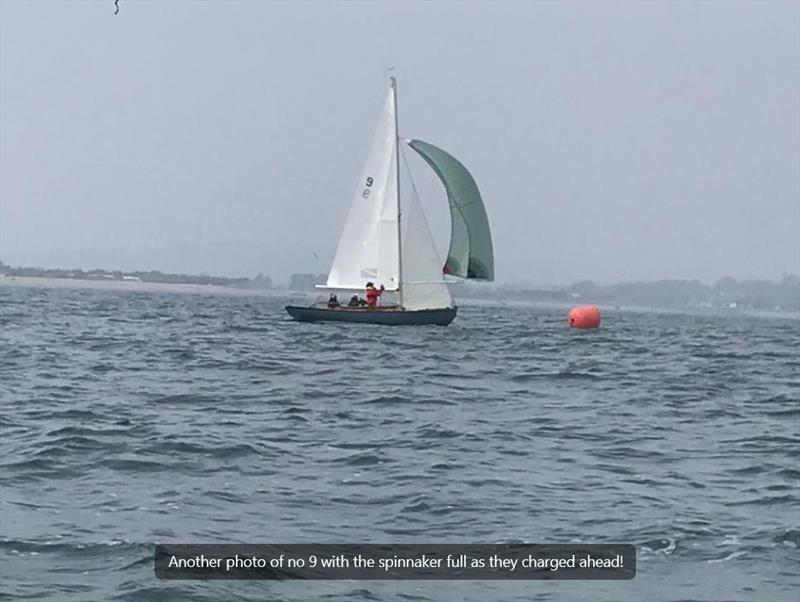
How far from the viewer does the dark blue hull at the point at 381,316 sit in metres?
47.5

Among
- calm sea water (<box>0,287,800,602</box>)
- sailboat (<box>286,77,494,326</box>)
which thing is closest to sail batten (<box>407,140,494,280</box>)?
sailboat (<box>286,77,494,326</box>)

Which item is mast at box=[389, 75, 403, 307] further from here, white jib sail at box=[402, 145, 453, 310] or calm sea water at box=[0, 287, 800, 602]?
calm sea water at box=[0, 287, 800, 602]

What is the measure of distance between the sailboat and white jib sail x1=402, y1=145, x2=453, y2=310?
0.04 metres

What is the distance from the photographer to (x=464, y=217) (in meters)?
52.4

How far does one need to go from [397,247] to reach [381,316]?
376 cm

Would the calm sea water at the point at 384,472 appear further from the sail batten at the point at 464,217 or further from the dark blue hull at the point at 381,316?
the sail batten at the point at 464,217

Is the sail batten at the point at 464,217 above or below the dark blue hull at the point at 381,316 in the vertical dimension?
above

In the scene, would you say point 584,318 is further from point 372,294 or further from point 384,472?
point 384,472

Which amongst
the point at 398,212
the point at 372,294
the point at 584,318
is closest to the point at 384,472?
the point at 372,294

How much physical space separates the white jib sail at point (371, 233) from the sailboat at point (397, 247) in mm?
42

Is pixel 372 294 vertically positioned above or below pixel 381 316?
above

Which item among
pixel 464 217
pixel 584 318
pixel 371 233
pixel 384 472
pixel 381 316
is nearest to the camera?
pixel 384 472

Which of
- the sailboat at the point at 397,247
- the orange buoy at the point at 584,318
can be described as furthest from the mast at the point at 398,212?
the orange buoy at the point at 584,318

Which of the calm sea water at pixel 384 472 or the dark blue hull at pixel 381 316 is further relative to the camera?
the dark blue hull at pixel 381 316
